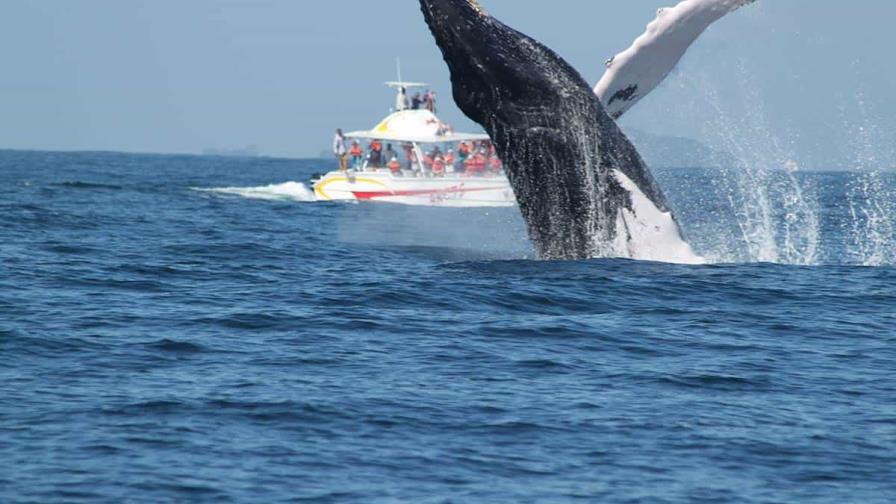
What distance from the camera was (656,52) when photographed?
Result: 12.0 m

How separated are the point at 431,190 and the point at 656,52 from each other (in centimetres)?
2875

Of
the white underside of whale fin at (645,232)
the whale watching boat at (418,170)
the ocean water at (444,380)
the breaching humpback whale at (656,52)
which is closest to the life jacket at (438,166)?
the whale watching boat at (418,170)

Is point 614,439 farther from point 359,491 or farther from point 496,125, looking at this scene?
point 496,125

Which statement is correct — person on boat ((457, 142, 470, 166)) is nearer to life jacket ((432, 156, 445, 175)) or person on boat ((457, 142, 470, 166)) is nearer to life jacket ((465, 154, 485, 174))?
life jacket ((465, 154, 485, 174))

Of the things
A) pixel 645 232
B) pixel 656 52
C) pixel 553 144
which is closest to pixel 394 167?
pixel 645 232

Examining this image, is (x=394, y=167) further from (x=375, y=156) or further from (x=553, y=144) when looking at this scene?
(x=553, y=144)

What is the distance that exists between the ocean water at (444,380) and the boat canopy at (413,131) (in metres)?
26.6

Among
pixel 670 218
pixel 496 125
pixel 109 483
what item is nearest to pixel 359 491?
pixel 109 483

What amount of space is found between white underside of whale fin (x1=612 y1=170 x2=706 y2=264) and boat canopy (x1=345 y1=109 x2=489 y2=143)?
95.6 feet

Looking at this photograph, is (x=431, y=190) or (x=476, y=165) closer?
(x=431, y=190)

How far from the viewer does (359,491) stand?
6.82m

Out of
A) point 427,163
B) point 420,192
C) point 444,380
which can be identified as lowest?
point 444,380

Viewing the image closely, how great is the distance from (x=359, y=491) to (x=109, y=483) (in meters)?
1.22

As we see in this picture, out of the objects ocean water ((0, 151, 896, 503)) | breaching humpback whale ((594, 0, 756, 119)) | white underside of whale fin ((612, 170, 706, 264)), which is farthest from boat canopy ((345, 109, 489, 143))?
breaching humpback whale ((594, 0, 756, 119))
